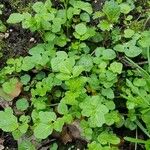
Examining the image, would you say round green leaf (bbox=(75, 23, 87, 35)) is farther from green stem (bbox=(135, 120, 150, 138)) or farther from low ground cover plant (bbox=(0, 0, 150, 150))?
green stem (bbox=(135, 120, 150, 138))

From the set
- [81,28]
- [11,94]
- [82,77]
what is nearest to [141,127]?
[82,77]

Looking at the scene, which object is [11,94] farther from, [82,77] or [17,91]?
[82,77]

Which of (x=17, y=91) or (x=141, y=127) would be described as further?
(x=17, y=91)

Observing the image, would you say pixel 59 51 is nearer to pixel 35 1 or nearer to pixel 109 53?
pixel 109 53

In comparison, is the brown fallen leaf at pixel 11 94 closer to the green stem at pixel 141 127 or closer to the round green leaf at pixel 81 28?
the round green leaf at pixel 81 28

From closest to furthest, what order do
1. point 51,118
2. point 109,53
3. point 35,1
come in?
point 51,118, point 109,53, point 35,1

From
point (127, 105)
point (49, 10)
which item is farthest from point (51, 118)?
point (49, 10)

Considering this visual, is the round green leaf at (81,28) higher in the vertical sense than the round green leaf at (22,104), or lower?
higher

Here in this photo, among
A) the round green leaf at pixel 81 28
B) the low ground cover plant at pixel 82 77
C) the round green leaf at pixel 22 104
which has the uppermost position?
the round green leaf at pixel 81 28

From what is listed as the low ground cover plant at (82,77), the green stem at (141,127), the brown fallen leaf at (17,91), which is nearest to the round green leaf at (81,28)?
the low ground cover plant at (82,77)
